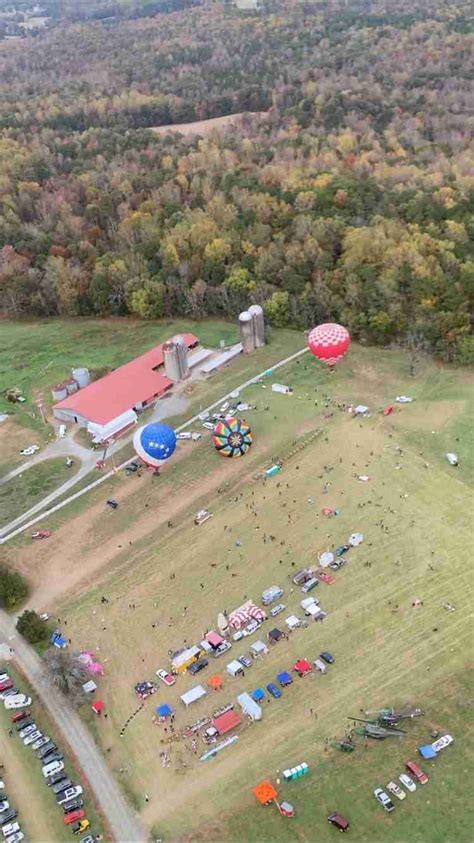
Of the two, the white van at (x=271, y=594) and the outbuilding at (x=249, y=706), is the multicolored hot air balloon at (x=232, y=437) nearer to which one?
the white van at (x=271, y=594)

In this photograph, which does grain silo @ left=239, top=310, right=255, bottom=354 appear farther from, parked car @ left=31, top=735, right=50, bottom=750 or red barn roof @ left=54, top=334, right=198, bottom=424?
parked car @ left=31, top=735, right=50, bottom=750

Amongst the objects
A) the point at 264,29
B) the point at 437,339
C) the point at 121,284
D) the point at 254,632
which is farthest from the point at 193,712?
the point at 264,29

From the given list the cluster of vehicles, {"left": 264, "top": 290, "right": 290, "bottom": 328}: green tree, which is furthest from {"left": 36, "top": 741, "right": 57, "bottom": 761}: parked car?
{"left": 264, "top": 290, "right": 290, "bottom": 328}: green tree

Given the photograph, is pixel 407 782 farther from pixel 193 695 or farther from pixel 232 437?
pixel 232 437

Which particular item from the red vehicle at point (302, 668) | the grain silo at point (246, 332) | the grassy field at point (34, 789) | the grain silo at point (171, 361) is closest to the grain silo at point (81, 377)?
the grain silo at point (171, 361)

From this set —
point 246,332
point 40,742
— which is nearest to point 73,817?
point 40,742
